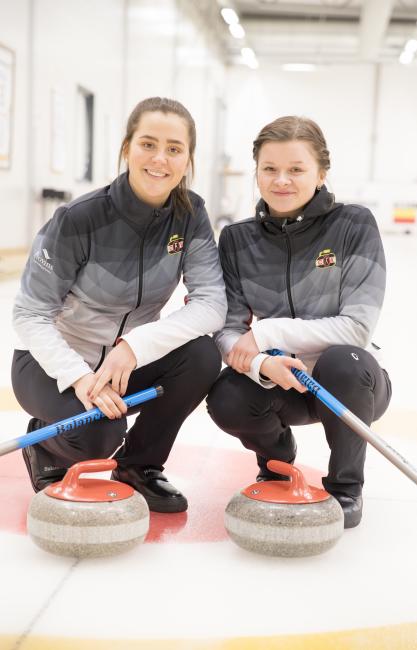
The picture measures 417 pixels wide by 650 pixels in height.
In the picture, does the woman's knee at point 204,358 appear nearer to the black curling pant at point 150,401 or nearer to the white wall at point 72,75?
the black curling pant at point 150,401

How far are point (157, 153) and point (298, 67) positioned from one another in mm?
16845

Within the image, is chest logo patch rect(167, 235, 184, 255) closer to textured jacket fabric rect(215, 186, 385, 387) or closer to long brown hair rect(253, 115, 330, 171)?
textured jacket fabric rect(215, 186, 385, 387)

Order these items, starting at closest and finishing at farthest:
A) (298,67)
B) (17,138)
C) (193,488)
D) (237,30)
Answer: (193,488), (17,138), (237,30), (298,67)

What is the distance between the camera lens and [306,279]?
171cm

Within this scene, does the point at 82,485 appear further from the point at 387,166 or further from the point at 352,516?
the point at 387,166

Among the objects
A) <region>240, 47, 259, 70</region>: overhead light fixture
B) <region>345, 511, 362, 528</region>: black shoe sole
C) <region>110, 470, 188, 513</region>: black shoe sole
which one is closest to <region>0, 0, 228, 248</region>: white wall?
<region>240, 47, 259, 70</region>: overhead light fixture

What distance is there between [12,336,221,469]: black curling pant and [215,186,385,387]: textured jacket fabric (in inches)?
3.9

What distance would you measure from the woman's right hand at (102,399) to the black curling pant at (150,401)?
5 centimetres

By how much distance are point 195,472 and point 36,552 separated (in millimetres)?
631

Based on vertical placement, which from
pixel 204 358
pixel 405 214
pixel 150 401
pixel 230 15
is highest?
pixel 230 15

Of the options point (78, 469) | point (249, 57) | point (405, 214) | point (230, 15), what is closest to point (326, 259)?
point (78, 469)

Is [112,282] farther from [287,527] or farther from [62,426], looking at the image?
[287,527]

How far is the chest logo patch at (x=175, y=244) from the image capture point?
5.53 feet

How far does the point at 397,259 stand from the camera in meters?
10.2
